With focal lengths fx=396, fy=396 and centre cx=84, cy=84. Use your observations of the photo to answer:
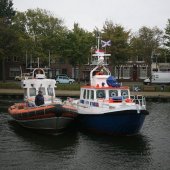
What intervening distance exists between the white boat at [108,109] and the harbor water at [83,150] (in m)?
0.77

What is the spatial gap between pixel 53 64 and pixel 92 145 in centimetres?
7644

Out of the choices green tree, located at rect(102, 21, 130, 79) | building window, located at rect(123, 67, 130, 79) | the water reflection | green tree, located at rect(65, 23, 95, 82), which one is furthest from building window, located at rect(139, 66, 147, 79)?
the water reflection

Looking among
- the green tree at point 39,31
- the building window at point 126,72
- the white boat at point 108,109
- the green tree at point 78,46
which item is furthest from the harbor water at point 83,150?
the building window at point 126,72

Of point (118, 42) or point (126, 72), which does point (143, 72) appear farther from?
point (118, 42)

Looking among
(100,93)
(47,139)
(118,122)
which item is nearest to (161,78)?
(100,93)

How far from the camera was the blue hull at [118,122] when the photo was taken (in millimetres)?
27109

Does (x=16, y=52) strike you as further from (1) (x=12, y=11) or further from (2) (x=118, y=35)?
(1) (x=12, y=11)

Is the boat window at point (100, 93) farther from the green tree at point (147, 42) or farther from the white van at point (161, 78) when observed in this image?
the green tree at point (147, 42)

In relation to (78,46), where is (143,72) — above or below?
below

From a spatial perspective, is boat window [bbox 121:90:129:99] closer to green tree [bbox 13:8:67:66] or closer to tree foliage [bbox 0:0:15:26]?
green tree [bbox 13:8:67:66]

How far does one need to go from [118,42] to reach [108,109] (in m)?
46.8

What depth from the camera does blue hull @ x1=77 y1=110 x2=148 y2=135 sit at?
27.1 metres

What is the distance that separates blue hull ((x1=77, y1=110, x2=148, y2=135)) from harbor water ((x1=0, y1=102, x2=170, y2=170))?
52cm

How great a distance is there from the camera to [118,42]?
7350cm
